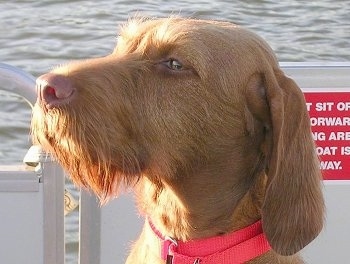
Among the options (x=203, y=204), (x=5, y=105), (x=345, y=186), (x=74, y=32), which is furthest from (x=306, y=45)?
(x=203, y=204)

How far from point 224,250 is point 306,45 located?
810 cm

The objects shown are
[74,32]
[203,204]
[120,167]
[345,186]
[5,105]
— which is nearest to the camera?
[120,167]

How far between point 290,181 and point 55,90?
87 centimetres

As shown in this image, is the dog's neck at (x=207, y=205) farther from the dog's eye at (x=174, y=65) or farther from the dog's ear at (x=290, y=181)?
the dog's eye at (x=174, y=65)

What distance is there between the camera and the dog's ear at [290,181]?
3.46 meters

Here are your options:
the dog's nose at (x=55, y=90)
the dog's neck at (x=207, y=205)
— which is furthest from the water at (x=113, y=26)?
the dog's nose at (x=55, y=90)

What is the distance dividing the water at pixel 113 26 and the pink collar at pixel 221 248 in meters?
5.69

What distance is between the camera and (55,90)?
321 centimetres

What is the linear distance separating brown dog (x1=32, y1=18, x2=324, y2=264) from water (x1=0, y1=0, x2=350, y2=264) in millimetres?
5690

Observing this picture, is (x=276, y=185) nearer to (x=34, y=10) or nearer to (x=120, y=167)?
(x=120, y=167)

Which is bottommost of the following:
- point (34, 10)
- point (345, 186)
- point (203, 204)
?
point (34, 10)

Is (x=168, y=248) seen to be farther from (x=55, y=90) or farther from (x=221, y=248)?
(x=55, y=90)

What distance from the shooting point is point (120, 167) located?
3.43 meters

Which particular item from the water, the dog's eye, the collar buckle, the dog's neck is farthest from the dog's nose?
the water
